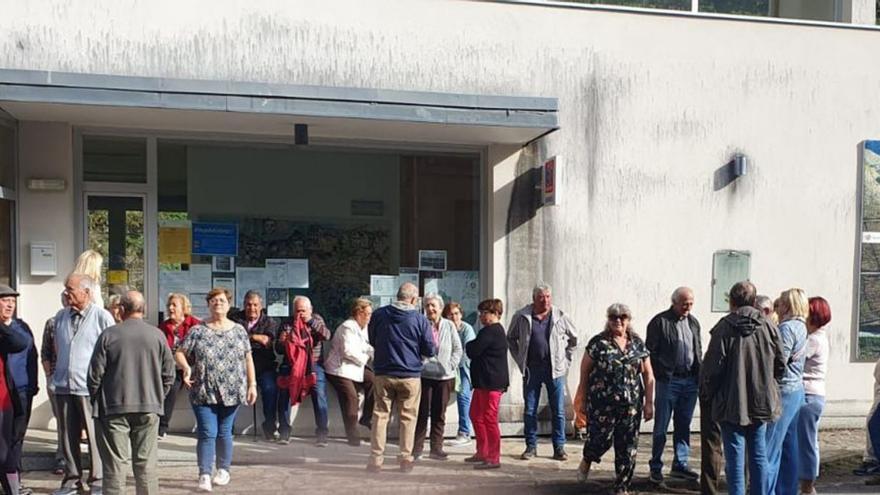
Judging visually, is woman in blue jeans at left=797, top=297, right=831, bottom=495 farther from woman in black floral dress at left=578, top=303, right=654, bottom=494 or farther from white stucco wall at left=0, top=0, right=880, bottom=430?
white stucco wall at left=0, top=0, right=880, bottom=430

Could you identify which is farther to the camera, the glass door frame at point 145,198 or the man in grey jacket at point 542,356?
the glass door frame at point 145,198

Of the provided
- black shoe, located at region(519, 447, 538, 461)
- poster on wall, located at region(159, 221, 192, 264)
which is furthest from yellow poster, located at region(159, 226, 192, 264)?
black shoe, located at region(519, 447, 538, 461)

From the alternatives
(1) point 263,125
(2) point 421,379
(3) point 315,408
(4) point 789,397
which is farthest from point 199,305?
(4) point 789,397

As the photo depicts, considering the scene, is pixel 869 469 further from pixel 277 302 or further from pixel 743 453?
pixel 277 302

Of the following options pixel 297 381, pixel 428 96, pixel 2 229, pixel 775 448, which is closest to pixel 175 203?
pixel 2 229

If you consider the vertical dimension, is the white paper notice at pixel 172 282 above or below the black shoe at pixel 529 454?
above

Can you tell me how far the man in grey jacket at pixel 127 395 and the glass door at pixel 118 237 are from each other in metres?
2.85

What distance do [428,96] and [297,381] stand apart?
3213mm

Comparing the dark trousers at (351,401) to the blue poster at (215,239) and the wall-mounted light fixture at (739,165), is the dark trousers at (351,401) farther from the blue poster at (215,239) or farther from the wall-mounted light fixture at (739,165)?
the wall-mounted light fixture at (739,165)

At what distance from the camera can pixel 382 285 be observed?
29.5 feet

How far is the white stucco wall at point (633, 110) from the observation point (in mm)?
8227

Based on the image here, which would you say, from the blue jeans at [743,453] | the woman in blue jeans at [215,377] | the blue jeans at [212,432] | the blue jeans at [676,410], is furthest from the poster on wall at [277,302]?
the blue jeans at [743,453]

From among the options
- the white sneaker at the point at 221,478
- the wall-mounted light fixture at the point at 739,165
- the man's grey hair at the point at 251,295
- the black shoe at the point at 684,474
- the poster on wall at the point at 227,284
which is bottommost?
the black shoe at the point at 684,474

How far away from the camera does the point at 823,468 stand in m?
7.66
